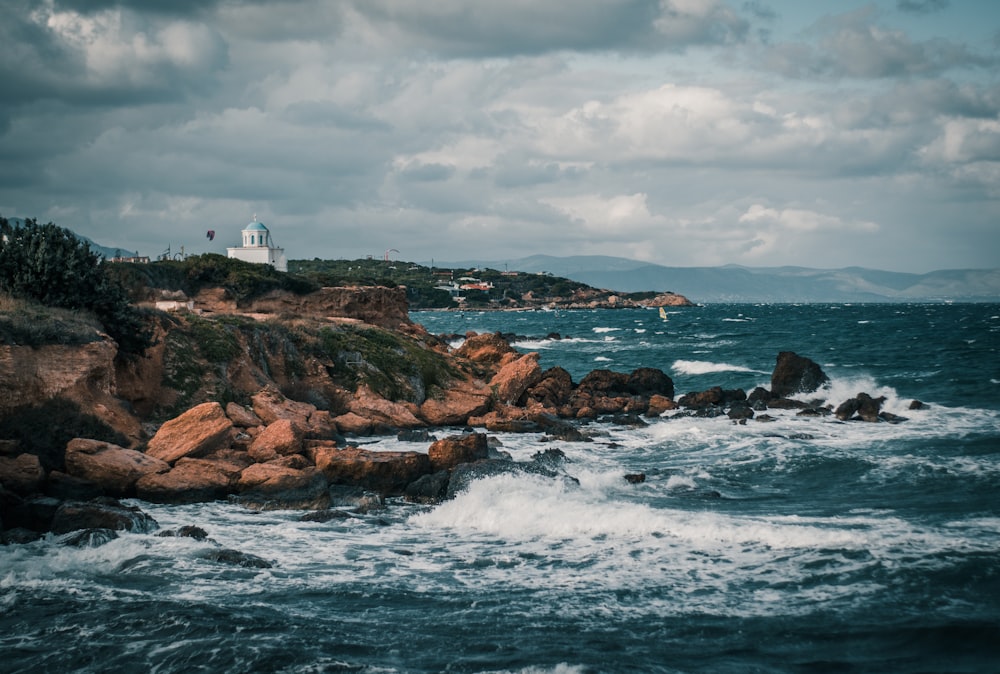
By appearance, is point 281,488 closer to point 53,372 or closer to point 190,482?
point 190,482

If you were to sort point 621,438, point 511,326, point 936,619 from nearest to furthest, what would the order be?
1. point 936,619
2. point 621,438
3. point 511,326

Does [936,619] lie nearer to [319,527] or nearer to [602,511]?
[602,511]

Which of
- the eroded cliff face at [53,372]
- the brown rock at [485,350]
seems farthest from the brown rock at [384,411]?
the brown rock at [485,350]

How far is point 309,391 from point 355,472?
10176 mm

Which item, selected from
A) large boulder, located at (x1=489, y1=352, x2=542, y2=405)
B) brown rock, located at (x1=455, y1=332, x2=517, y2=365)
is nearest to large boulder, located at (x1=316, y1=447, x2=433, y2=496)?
large boulder, located at (x1=489, y1=352, x2=542, y2=405)

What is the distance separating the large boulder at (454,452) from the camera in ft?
60.7

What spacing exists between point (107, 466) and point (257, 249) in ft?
134

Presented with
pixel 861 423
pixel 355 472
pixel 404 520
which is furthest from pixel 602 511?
pixel 861 423

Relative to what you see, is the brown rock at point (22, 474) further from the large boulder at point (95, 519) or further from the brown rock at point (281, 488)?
the brown rock at point (281, 488)

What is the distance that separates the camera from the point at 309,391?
26.8 meters

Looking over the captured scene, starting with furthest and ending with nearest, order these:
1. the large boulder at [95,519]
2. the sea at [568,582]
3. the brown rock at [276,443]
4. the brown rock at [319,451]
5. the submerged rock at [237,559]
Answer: the brown rock at [276,443], the brown rock at [319,451], the large boulder at [95,519], the submerged rock at [237,559], the sea at [568,582]

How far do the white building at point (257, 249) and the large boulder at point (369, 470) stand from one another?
3871 centimetres

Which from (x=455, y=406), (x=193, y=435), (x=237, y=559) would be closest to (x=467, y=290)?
(x=455, y=406)

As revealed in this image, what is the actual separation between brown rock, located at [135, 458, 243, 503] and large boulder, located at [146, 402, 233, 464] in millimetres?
475
